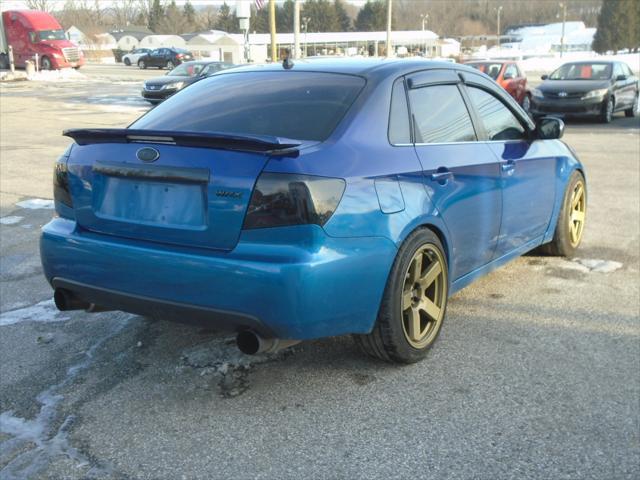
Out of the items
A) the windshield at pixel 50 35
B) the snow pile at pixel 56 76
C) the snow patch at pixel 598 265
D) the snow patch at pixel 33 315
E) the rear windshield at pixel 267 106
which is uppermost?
the windshield at pixel 50 35

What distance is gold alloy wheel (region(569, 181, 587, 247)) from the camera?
18.9ft

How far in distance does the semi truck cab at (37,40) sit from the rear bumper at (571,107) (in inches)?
1182

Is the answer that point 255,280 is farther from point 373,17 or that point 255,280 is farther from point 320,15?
point 373,17

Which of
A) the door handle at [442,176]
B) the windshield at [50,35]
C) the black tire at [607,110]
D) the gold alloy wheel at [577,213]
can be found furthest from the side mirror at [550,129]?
the windshield at [50,35]

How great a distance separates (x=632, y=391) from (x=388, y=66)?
2093 mm

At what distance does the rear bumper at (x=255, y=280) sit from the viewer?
2.98m

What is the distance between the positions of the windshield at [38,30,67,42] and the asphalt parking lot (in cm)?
3821

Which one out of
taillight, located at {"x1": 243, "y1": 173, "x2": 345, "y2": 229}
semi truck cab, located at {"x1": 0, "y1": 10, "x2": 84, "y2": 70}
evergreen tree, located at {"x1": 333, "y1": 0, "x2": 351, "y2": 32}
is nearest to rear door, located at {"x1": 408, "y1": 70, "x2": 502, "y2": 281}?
taillight, located at {"x1": 243, "y1": 173, "x2": 345, "y2": 229}

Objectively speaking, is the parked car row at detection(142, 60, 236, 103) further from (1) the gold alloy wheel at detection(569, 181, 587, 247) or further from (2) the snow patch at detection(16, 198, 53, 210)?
(1) the gold alloy wheel at detection(569, 181, 587, 247)

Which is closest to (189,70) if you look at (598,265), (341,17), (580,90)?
→ (580,90)

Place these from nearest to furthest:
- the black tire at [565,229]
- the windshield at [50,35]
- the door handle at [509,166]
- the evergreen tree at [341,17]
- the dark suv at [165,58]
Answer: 1. the door handle at [509,166]
2. the black tire at [565,229]
3. the windshield at [50,35]
4. the dark suv at [165,58]
5. the evergreen tree at [341,17]

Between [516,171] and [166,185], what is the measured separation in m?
2.46

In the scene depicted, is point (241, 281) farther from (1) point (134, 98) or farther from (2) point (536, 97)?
(1) point (134, 98)

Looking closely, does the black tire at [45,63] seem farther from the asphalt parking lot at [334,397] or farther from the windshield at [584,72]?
the asphalt parking lot at [334,397]
